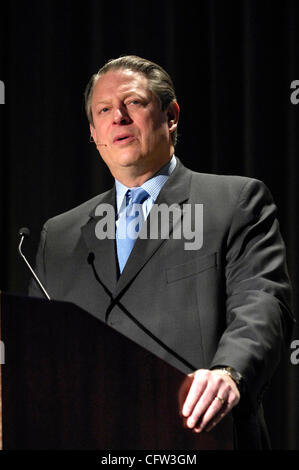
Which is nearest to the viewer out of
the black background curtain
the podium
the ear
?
the podium

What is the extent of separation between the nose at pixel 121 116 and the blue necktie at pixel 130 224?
0.59 feet

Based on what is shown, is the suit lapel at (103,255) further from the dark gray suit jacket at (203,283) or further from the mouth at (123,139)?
the mouth at (123,139)

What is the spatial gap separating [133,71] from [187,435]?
111 centimetres

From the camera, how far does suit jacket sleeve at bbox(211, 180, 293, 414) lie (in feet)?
4.36

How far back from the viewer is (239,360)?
4.29ft

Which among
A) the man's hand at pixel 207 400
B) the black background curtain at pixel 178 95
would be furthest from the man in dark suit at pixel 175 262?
the black background curtain at pixel 178 95

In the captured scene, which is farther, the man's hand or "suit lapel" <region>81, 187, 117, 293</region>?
"suit lapel" <region>81, 187, 117, 293</region>

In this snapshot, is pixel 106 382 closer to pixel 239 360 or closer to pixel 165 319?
pixel 239 360

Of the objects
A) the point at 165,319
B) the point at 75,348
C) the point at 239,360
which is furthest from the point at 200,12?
the point at 75,348

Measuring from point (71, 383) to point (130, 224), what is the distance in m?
0.78

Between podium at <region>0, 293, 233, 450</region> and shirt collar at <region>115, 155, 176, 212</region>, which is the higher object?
shirt collar at <region>115, 155, 176, 212</region>

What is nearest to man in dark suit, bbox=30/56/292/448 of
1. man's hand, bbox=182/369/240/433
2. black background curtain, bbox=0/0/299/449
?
man's hand, bbox=182/369/240/433

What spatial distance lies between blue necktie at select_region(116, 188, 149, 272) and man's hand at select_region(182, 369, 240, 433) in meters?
0.61

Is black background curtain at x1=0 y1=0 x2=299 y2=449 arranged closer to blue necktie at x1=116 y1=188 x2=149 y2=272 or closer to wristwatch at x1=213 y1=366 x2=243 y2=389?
blue necktie at x1=116 y1=188 x2=149 y2=272
